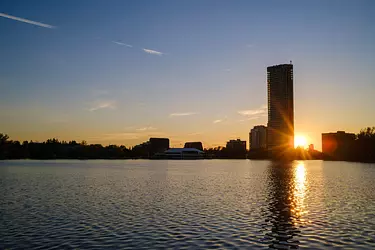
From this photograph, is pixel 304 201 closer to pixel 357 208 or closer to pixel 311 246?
pixel 357 208

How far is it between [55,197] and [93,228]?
82.0 feet

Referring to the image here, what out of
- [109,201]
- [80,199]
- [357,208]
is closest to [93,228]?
[109,201]

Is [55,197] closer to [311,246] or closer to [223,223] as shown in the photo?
[223,223]

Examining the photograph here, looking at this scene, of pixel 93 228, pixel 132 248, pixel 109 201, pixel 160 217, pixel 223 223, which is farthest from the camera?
pixel 109 201

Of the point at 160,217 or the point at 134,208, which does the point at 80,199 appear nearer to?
the point at 134,208

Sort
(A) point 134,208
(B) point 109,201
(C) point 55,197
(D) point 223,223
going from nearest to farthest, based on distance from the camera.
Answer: (D) point 223,223 → (A) point 134,208 → (B) point 109,201 → (C) point 55,197

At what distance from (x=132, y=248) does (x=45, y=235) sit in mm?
8802

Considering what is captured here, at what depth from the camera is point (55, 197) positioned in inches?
2199

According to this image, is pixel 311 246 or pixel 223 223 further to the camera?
pixel 223 223

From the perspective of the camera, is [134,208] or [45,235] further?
[134,208]

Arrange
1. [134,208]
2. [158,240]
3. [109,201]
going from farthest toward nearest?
[109,201] < [134,208] < [158,240]

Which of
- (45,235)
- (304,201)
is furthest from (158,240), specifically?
(304,201)

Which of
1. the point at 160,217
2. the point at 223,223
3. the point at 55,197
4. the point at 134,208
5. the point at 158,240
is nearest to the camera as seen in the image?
the point at 158,240

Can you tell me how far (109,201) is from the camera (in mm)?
51719
